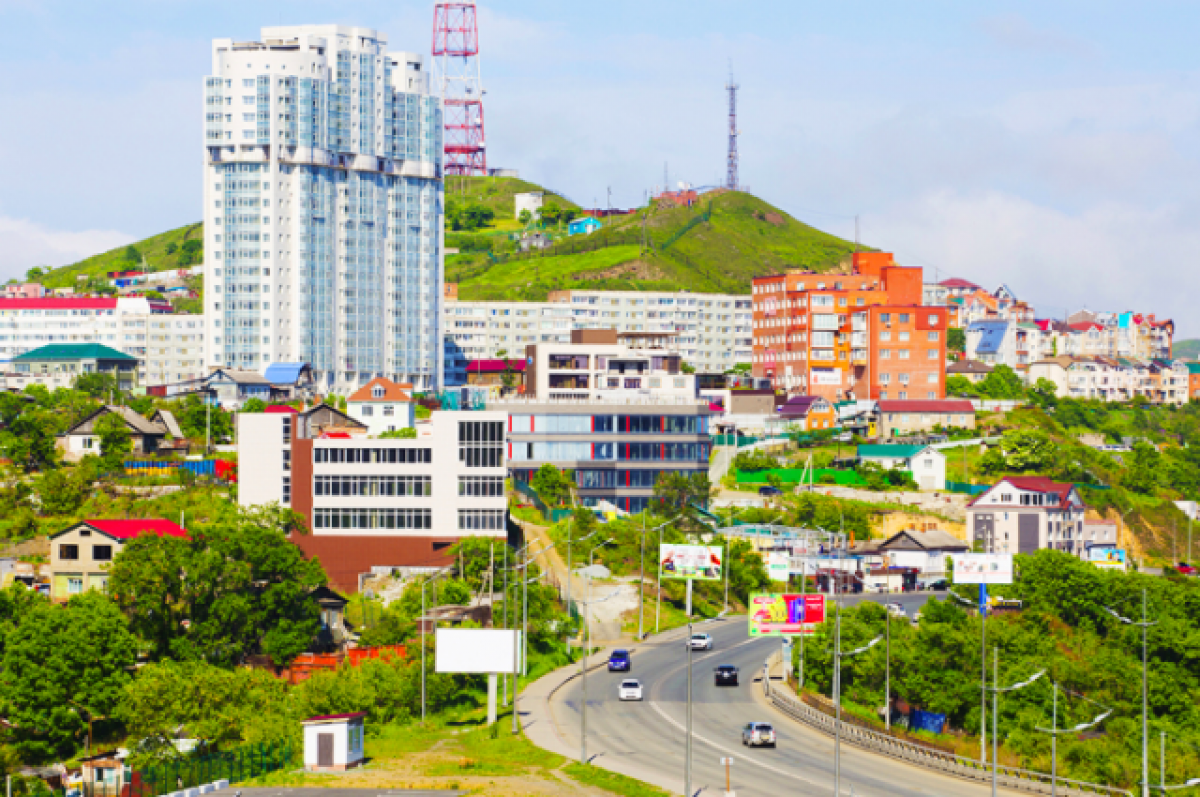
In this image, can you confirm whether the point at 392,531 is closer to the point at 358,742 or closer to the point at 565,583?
the point at 565,583

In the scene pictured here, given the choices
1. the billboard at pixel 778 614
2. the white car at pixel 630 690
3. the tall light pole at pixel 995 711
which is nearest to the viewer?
the tall light pole at pixel 995 711

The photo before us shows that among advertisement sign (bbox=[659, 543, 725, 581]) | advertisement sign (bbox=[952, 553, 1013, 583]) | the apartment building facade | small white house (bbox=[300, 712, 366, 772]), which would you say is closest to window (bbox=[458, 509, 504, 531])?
the apartment building facade

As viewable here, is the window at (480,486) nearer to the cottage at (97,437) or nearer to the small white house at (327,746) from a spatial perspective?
the cottage at (97,437)

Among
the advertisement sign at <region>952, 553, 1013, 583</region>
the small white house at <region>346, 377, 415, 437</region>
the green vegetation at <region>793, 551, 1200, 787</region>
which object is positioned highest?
the small white house at <region>346, 377, 415, 437</region>

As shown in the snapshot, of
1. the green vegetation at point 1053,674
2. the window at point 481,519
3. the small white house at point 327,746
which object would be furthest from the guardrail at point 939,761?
the window at point 481,519

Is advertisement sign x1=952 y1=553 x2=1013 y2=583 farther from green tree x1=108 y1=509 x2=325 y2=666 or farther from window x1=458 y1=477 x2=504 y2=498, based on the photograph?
green tree x1=108 y1=509 x2=325 y2=666

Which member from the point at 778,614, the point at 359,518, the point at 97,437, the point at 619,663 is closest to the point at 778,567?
the point at 619,663
